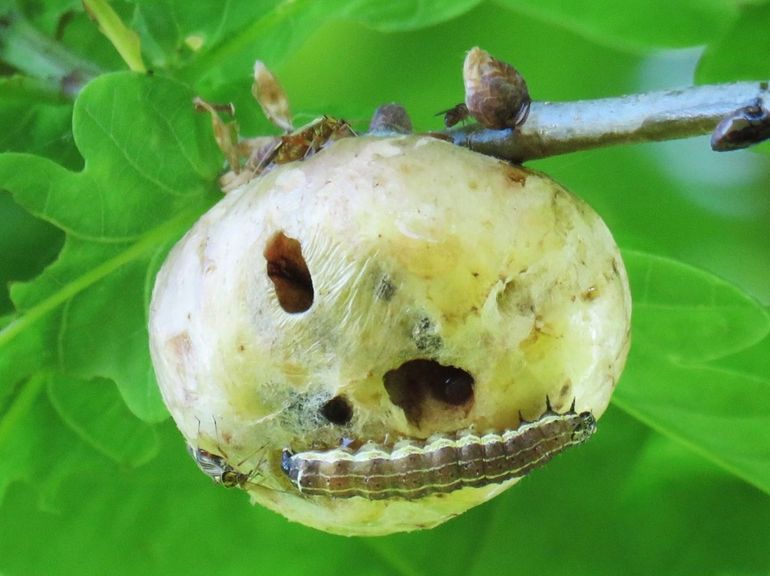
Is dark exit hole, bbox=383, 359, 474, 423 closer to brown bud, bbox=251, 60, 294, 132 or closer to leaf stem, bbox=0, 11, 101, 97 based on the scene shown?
brown bud, bbox=251, 60, 294, 132

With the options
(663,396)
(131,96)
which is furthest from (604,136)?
(663,396)

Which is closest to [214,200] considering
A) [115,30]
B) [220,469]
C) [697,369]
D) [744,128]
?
[115,30]

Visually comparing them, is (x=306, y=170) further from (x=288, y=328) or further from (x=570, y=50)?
(x=570, y=50)

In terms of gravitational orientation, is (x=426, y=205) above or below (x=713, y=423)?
above

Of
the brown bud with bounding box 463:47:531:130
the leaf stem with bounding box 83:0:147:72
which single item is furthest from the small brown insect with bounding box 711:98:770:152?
the leaf stem with bounding box 83:0:147:72

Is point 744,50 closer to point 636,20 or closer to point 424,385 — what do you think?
point 636,20

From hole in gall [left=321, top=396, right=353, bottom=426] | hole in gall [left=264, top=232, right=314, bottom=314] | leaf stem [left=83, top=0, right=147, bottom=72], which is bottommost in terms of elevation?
hole in gall [left=321, top=396, right=353, bottom=426]
